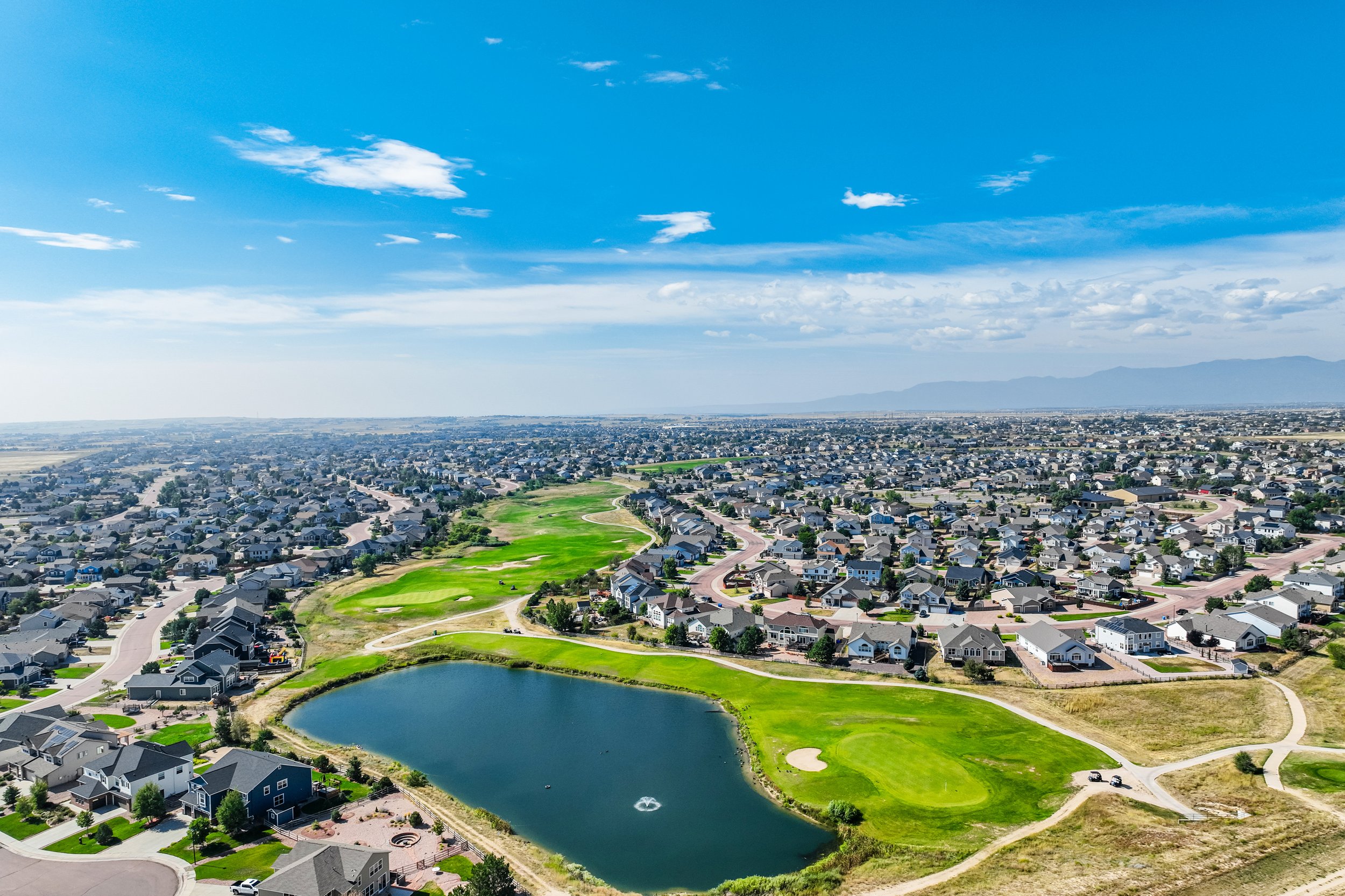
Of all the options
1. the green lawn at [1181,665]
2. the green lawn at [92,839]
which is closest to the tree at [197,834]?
the green lawn at [92,839]

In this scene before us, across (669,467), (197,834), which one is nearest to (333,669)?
(197,834)

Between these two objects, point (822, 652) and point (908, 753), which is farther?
point (822, 652)

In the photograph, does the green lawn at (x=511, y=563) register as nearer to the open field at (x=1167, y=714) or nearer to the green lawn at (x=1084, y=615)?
the green lawn at (x=1084, y=615)

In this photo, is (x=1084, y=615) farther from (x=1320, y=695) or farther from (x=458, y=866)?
(x=458, y=866)

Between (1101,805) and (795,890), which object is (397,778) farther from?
(1101,805)

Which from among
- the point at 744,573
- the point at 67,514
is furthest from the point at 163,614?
the point at 67,514

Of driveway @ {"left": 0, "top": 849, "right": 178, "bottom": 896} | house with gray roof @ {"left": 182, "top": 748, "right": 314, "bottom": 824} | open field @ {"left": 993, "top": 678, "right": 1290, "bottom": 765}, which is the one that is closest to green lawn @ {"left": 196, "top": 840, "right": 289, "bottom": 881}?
driveway @ {"left": 0, "top": 849, "right": 178, "bottom": 896}
